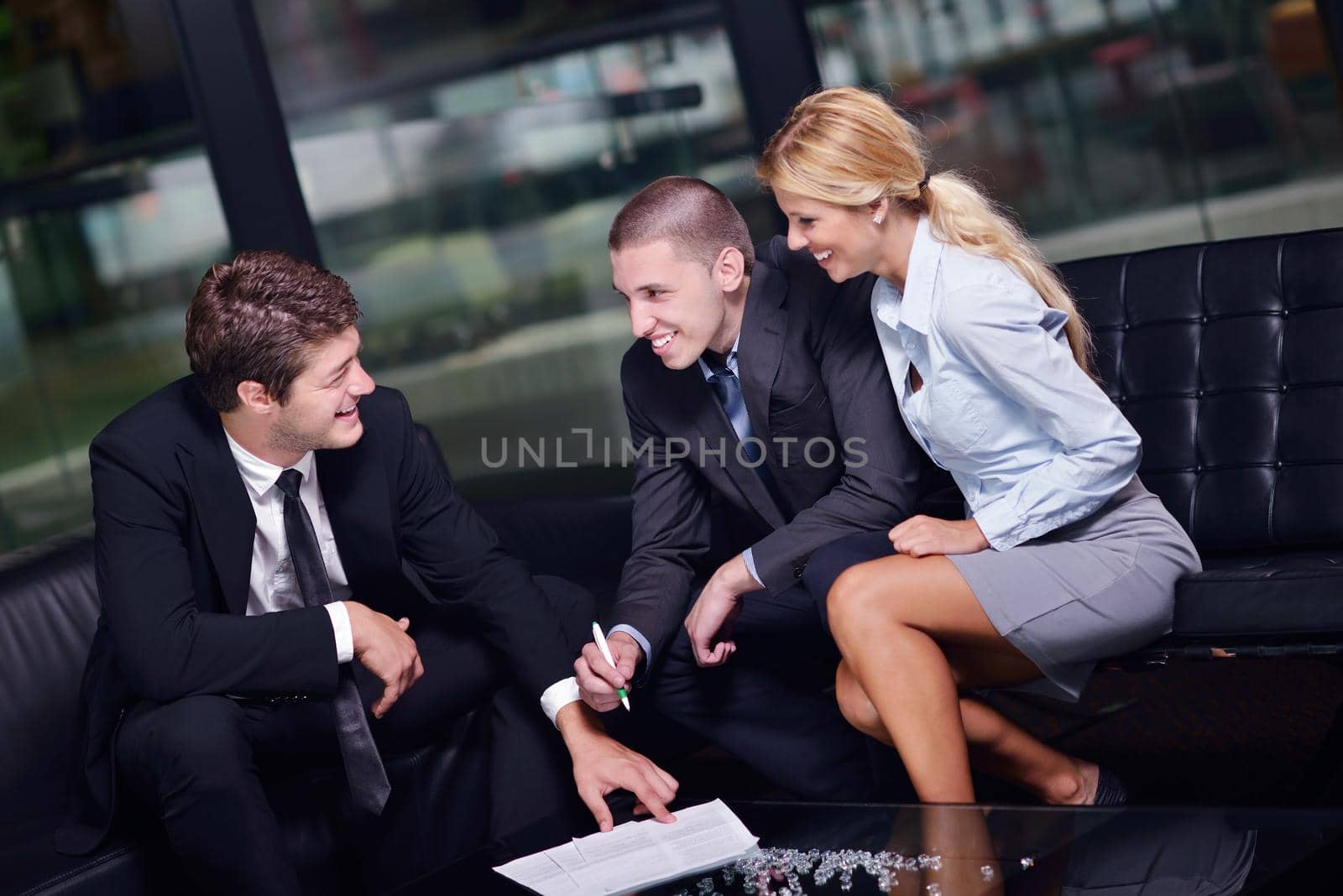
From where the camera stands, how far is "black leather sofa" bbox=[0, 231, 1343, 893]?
86.4 inches

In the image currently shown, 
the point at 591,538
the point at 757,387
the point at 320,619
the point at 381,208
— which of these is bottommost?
the point at 591,538

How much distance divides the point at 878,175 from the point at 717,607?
0.77 m

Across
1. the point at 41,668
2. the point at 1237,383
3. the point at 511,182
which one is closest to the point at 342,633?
the point at 41,668

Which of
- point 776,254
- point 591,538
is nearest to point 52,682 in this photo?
point 591,538

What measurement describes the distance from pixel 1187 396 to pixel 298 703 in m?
1.71

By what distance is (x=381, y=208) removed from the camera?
183 inches

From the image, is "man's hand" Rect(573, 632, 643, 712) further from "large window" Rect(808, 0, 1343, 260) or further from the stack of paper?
"large window" Rect(808, 0, 1343, 260)

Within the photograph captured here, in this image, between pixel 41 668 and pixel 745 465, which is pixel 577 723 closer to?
pixel 745 465

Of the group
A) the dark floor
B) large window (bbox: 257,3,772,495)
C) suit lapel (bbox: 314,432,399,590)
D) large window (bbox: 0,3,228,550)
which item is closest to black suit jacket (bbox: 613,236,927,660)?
suit lapel (bbox: 314,432,399,590)

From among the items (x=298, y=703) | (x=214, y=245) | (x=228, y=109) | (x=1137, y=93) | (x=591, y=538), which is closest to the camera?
(x=298, y=703)

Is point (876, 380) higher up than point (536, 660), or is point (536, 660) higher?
point (876, 380)

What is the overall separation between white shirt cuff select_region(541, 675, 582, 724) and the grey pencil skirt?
0.69 metres

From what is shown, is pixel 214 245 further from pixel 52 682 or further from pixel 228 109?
pixel 52 682

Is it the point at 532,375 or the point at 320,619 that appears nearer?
the point at 320,619
